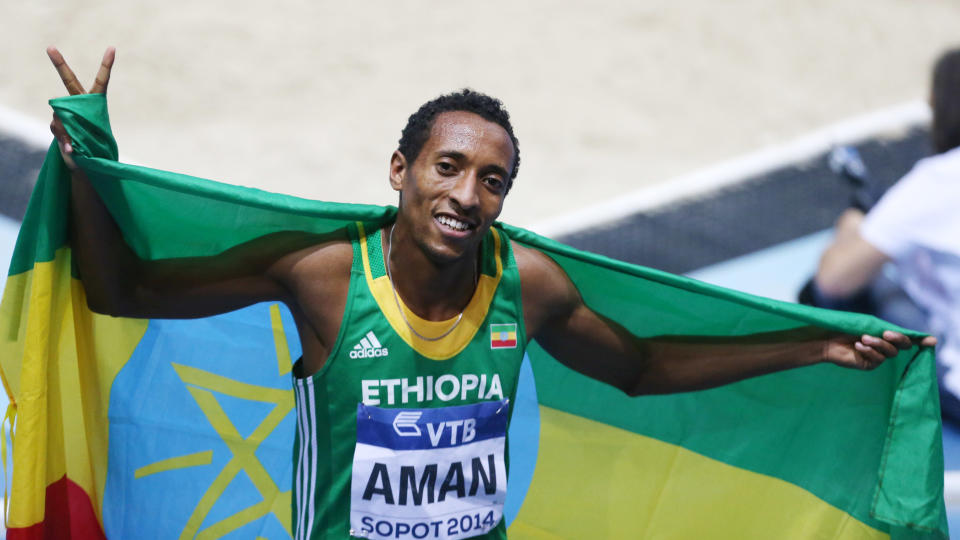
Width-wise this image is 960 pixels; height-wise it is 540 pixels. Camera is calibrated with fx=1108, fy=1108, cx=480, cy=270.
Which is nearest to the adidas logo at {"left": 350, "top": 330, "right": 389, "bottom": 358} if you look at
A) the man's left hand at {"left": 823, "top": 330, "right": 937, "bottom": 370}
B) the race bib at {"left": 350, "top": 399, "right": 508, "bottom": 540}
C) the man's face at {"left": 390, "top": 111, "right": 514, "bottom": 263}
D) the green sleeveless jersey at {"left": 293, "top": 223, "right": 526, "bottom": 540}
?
the green sleeveless jersey at {"left": 293, "top": 223, "right": 526, "bottom": 540}

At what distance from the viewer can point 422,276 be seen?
2.56m

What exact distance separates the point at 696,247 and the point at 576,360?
11.9 feet

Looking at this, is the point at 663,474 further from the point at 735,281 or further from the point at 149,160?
the point at 149,160

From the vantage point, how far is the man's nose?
2.43m

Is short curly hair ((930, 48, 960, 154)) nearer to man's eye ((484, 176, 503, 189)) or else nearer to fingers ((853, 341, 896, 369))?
fingers ((853, 341, 896, 369))

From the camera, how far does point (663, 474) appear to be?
321 centimetres

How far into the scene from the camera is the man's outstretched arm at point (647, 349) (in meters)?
2.74

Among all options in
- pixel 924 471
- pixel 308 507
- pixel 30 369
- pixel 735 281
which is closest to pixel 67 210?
pixel 30 369

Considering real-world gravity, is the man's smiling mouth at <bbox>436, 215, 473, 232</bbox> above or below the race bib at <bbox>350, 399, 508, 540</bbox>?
above

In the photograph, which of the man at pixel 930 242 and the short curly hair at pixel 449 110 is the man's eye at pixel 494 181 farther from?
the man at pixel 930 242

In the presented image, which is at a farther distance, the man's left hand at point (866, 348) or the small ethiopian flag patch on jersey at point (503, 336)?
the man's left hand at point (866, 348)

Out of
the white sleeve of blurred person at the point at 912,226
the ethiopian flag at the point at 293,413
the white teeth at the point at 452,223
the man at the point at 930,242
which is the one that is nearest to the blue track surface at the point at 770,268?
the man at the point at 930,242

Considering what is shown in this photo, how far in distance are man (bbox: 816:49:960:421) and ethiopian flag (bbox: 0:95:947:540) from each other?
80 cm

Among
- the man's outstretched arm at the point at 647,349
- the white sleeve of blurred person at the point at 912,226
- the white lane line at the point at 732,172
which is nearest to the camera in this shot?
the man's outstretched arm at the point at 647,349
